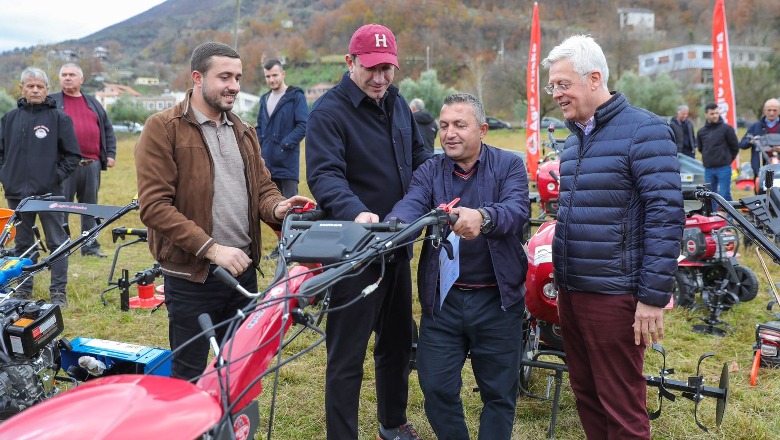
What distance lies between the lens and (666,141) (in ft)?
8.02

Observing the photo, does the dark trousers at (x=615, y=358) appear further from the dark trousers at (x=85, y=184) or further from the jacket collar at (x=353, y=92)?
the dark trousers at (x=85, y=184)

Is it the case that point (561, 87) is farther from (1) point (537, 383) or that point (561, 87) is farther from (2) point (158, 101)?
(2) point (158, 101)

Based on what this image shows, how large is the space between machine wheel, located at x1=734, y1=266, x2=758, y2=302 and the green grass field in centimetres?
17

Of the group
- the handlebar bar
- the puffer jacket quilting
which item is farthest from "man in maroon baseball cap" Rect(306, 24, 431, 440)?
the handlebar bar

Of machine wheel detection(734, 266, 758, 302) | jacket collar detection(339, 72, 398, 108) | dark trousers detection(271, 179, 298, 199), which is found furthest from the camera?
dark trousers detection(271, 179, 298, 199)

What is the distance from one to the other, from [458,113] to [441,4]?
132824mm

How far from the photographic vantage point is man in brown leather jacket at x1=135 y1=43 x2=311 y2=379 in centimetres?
263

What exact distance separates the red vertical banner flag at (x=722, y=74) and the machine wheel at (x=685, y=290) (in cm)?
816

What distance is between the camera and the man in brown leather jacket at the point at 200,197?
8.63 ft

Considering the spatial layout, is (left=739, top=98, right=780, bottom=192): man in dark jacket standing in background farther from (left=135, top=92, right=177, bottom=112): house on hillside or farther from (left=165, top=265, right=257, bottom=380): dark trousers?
(left=135, top=92, right=177, bottom=112): house on hillside

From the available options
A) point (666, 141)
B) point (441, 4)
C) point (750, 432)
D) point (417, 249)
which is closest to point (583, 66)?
point (666, 141)

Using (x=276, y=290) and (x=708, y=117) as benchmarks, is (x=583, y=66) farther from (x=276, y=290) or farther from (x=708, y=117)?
(x=708, y=117)

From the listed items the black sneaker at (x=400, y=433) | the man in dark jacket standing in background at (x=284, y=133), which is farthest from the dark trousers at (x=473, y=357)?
the man in dark jacket standing in background at (x=284, y=133)

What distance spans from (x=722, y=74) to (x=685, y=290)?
907 cm
